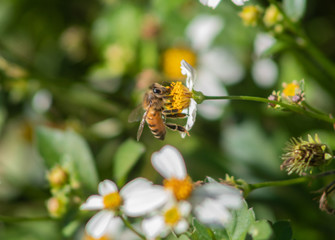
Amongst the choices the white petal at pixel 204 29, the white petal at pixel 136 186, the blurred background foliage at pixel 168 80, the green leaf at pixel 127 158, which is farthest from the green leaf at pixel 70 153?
the white petal at pixel 204 29

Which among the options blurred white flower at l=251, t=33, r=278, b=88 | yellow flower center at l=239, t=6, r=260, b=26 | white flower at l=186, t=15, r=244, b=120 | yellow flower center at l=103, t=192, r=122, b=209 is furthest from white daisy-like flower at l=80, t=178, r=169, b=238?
blurred white flower at l=251, t=33, r=278, b=88

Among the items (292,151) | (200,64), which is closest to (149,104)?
(292,151)

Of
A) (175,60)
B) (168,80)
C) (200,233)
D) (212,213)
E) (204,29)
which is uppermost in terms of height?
(204,29)

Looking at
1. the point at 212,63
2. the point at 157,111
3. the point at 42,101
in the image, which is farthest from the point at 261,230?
the point at 42,101

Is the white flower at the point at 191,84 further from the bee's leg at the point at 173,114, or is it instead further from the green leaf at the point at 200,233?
the green leaf at the point at 200,233

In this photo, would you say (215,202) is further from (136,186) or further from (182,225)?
(136,186)

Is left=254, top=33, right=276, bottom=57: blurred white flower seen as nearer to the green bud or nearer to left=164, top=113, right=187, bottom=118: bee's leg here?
left=164, top=113, right=187, bottom=118: bee's leg

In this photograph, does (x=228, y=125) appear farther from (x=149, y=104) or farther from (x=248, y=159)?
(x=149, y=104)
